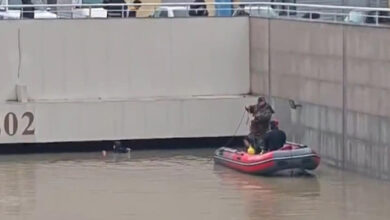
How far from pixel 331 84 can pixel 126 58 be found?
245 inches

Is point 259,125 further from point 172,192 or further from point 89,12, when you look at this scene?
point 89,12

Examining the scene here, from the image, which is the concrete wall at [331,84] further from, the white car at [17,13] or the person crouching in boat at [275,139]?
the white car at [17,13]

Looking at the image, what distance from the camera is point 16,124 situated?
3061cm

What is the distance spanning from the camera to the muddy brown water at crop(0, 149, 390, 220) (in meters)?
22.4

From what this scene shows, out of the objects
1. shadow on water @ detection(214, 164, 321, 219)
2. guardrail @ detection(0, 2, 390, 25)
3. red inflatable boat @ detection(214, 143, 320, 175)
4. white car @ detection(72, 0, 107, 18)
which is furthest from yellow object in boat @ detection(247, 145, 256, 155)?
white car @ detection(72, 0, 107, 18)

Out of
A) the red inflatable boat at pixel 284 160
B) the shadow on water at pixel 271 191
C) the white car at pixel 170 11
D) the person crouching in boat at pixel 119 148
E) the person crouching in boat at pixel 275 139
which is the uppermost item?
the white car at pixel 170 11

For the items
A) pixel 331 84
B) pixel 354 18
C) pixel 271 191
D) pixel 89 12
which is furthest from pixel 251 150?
pixel 89 12

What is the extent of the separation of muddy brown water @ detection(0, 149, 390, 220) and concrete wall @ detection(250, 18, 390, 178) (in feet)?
2.11

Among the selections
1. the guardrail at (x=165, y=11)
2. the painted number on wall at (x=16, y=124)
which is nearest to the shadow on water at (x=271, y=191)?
the painted number on wall at (x=16, y=124)

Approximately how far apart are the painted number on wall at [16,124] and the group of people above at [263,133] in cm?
526

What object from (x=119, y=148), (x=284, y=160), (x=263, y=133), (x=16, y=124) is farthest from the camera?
(x=119, y=148)

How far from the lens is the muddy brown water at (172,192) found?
73.5 ft

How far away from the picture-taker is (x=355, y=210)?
22.5m

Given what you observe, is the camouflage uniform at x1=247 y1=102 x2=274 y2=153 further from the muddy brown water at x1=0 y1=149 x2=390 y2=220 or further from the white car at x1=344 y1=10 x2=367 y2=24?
the white car at x1=344 y1=10 x2=367 y2=24
